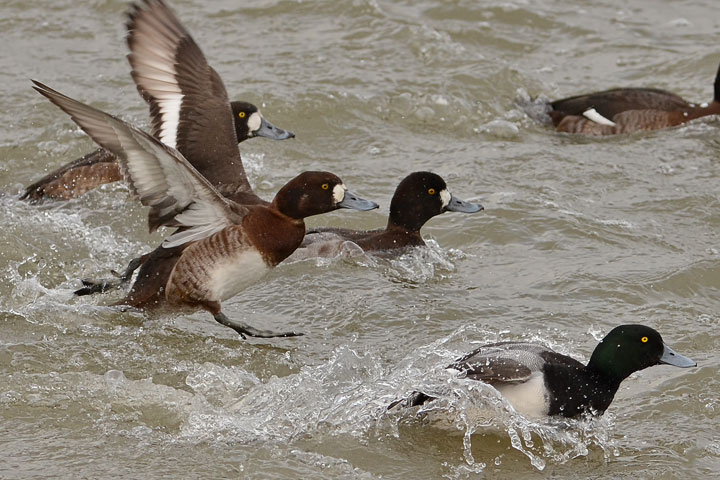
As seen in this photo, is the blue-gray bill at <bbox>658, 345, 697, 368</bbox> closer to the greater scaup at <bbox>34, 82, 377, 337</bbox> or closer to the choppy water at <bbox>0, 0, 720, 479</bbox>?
the choppy water at <bbox>0, 0, 720, 479</bbox>

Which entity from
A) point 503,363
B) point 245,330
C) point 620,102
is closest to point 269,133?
point 245,330

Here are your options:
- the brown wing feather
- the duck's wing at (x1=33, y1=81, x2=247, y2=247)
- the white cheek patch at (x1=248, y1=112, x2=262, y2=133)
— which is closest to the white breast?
the duck's wing at (x1=33, y1=81, x2=247, y2=247)

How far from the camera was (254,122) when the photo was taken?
348 inches

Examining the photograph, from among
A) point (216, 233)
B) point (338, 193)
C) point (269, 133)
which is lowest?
point (269, 133)

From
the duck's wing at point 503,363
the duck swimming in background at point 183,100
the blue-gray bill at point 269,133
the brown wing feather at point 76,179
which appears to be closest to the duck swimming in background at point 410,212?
the duck swimming in background at point 183,100

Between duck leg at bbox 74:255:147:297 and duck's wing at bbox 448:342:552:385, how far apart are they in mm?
2093

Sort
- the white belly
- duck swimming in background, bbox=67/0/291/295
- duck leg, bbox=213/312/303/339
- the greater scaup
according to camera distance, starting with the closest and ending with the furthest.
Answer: the greater scaup → the white belly → duck leg, bbox=213/312/303/339 → duck swimming in background, bbox=67/0/291/295

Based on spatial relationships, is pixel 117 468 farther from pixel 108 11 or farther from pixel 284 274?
pixel 108 11

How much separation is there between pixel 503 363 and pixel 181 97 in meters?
3.14

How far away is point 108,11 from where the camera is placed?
12.5m

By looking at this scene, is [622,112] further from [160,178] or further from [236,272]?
[160,178]

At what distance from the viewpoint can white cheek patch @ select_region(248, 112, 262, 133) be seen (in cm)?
883

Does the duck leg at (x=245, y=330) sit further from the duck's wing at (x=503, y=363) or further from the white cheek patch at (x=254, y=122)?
the white cheek patch at (x=254, y=122)

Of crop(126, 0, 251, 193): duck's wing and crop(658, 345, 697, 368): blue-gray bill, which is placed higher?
crop(126, 0, 251, 193): duck's wing
